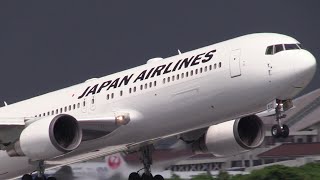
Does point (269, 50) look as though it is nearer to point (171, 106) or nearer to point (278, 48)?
point (278, 48)

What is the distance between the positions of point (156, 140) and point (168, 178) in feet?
27.4

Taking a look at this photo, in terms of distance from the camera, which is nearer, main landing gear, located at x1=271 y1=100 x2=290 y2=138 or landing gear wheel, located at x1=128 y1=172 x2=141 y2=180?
main landing gear, located at x1=271 y1=100 x2=290 y2=138

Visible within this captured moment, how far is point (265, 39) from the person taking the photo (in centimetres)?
3644

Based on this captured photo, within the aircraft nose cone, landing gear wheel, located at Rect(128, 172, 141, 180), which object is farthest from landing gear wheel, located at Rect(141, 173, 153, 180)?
the aircraft nose cone

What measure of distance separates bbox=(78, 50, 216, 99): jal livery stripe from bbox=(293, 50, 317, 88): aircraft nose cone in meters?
3.87

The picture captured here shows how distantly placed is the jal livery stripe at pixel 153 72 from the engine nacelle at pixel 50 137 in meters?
3.33

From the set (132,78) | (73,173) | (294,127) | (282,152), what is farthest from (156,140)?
(294,127)

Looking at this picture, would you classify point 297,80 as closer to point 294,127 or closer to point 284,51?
point 284,51

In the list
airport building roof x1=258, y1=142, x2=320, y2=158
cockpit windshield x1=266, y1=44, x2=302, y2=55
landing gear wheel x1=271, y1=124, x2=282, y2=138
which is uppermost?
airport building roof x1=258, y1=142, x2=320, y2=158

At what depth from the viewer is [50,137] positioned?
36906 mm

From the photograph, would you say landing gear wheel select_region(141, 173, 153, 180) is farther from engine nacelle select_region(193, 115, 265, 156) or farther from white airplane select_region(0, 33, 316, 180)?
engine nacelle select_region(193, 115, 265, 156)

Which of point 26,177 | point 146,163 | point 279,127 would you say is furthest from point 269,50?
point 26,177

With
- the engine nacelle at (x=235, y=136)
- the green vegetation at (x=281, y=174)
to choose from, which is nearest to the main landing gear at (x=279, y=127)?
the engine nacelle at (x=235, y=136)

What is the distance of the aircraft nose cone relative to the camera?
34.7 metres
